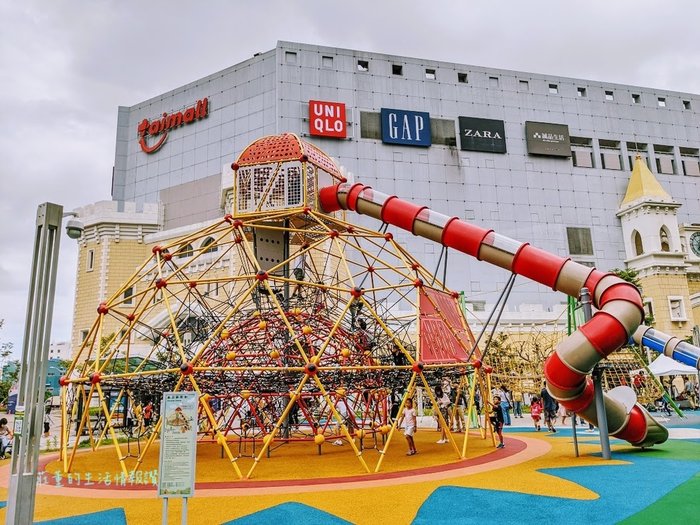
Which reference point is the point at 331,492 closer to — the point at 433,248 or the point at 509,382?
the point at 509,382

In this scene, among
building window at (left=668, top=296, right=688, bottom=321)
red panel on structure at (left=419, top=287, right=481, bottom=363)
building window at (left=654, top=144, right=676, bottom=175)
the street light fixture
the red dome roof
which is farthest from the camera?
building window at (left=654, top=144, right=676, bottom=175)

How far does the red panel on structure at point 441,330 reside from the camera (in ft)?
51.2

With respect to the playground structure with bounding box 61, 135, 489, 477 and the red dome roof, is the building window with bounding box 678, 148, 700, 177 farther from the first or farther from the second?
the red dome roof

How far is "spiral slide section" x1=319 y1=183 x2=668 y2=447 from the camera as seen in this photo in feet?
40.5

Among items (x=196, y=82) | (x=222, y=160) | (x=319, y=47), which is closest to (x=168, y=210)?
(x=222, y=160)

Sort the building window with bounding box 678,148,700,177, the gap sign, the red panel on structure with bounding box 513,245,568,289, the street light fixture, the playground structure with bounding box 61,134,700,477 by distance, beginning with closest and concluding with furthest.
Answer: the street light fixture
the playground structure with bounding box 61,134,700,477
the red panel on structure with bounding box 513,245,568,289
the gap sign
the building window with bounding box 678,148,700,177

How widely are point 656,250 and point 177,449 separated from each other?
53.6 meters

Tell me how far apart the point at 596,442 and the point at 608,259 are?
1727 inches

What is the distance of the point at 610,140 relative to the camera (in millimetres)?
61875

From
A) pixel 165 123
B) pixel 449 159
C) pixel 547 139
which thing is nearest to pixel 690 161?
pixel 547 139

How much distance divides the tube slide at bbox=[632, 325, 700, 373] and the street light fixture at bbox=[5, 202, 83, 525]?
60.3ft

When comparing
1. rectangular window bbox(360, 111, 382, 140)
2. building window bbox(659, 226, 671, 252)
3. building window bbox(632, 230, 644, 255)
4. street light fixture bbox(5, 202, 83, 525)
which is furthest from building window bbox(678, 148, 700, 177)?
street light fixture bbox(5, 202, 83, 525)

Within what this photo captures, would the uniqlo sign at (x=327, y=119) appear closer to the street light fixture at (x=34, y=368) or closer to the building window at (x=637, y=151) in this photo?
the building window at (x=637, y=151)

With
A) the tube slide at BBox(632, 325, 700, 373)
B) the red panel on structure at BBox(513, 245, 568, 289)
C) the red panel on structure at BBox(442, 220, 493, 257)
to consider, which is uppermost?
the red panel on structure at BBox(442, 220, 493, 257)
